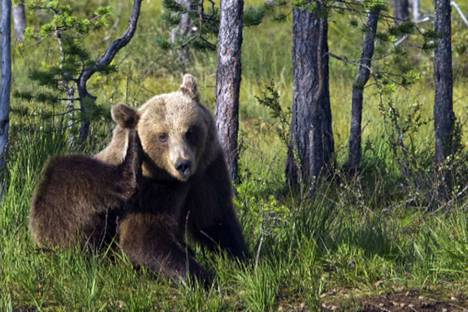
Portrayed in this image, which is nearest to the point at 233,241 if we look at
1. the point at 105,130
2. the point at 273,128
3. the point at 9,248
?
the point at 9,248

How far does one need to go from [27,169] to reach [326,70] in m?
2.87

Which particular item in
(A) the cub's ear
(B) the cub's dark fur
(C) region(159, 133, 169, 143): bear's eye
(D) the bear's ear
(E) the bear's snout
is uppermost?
(D) the bear's ear

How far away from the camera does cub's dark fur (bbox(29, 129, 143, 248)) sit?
5.36 meters

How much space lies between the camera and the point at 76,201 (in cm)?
543

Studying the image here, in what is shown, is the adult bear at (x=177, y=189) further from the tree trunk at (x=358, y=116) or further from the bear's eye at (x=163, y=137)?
the tree trunk at (x=358, y=116)

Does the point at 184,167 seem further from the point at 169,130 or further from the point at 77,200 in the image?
the point at 77,200

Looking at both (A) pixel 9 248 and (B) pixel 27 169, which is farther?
(B) pixel 27 169

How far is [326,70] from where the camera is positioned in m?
8.14

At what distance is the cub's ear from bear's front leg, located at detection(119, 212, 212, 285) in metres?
0.48

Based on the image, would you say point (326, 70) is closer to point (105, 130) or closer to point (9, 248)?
point (105, 130)

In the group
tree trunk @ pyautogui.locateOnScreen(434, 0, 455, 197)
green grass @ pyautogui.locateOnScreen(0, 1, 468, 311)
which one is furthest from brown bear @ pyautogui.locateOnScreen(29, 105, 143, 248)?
tree trunk @ pyautogui.locateOnScreen(434, 0, 455, 197)

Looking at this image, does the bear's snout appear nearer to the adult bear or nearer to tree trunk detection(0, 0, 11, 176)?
the adult bear

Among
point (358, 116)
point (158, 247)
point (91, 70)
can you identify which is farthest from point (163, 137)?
point (358, 116)

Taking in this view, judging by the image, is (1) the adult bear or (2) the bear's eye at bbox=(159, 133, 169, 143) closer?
(1) the adult bear
